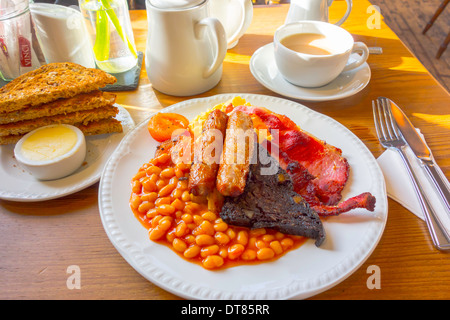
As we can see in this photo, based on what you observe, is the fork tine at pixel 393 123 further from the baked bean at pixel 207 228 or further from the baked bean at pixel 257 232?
the baked bean at pixel 207 228

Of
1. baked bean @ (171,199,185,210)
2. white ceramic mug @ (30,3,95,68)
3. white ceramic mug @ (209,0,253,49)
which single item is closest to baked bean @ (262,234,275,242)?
baked bean @ (171,199,185,210)

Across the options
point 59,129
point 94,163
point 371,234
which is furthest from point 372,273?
point 59,129

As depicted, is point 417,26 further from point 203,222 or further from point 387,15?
Answer: point 203,222

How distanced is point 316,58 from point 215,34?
21.6 inches

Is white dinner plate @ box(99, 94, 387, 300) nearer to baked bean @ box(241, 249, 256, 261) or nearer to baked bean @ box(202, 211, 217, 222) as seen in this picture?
baked bean @ box(241, 249, 256, 261)

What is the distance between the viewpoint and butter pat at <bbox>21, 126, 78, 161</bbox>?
1.44 metres

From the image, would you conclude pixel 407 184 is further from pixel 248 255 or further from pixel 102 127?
pixel 102 127

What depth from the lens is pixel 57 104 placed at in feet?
5.49

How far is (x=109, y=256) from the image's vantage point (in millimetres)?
1231

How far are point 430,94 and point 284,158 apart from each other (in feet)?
3.96

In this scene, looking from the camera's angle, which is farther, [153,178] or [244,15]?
[244,15]

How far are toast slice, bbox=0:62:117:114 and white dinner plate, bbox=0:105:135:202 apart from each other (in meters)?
0.23

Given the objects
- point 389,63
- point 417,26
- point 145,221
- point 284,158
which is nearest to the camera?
point 145,221

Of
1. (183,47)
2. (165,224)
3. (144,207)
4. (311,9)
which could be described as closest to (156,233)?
(165,224)
